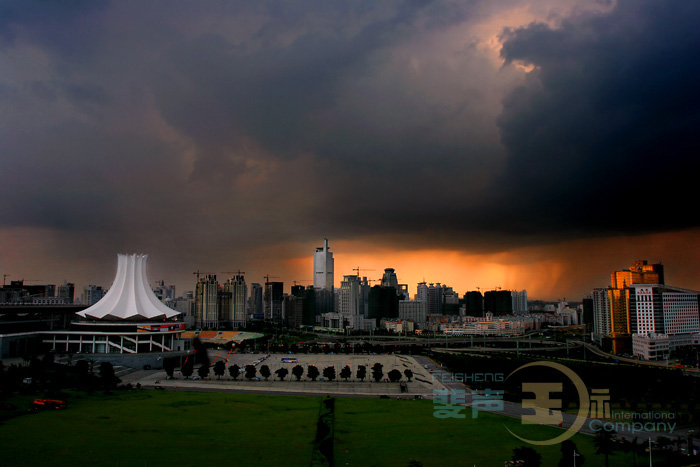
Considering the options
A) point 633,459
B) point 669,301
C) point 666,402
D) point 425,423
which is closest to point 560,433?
point 633,459

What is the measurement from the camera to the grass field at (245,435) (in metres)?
16.0

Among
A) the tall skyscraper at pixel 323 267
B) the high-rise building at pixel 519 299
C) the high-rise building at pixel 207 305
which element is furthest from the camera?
the tall skyscraper at pixel 323 267

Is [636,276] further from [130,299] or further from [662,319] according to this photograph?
[130,299]

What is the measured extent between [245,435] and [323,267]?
155m

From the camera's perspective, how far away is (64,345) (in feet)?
140

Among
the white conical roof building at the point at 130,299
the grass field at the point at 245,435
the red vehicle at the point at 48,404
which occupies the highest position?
the white conical roof building at the point at 130,299

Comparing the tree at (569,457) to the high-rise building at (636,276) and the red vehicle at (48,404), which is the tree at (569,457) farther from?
the high-rise building at (636,276)

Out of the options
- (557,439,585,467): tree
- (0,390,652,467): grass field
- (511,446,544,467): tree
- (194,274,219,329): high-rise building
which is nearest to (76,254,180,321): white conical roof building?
Answer: (0,390,652,467): grass field

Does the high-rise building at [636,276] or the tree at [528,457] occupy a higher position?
the high-rise building at [636,276]

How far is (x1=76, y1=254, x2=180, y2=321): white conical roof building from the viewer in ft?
139

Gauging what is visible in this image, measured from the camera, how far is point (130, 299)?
44.0 m

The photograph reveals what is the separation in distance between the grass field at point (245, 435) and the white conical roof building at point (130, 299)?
1822 centimetres

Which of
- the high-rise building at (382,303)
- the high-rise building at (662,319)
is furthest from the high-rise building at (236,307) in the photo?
the high-rise building at (662,319)

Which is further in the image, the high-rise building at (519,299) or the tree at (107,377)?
the high-rise building at (519,299)
